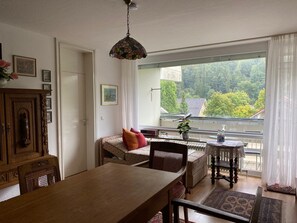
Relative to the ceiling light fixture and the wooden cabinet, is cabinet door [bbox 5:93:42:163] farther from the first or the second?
the ceiling light fixture

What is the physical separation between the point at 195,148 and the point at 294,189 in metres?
1.68

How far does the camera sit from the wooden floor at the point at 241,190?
2628 mm

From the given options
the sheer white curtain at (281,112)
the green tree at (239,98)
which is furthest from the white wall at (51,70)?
the sheer white curtain at (281,112)

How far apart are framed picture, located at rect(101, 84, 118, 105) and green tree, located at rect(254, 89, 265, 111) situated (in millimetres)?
2903

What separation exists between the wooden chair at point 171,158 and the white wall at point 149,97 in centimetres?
279

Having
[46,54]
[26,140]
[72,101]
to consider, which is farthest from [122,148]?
[46,54]

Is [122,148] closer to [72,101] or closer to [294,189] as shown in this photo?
[72,101]

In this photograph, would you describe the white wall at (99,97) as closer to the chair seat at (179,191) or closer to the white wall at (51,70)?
the white wall at (51,70)

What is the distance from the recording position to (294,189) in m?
3.39

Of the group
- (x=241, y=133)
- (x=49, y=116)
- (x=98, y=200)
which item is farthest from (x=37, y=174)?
(x=241, y=133)

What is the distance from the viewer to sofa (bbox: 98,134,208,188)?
350 cm

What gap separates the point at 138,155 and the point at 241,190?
1733 mm

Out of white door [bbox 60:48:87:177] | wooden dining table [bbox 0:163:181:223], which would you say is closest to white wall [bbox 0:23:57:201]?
white door [bbox 60:48:87:177]

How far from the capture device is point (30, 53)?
3.32 m
